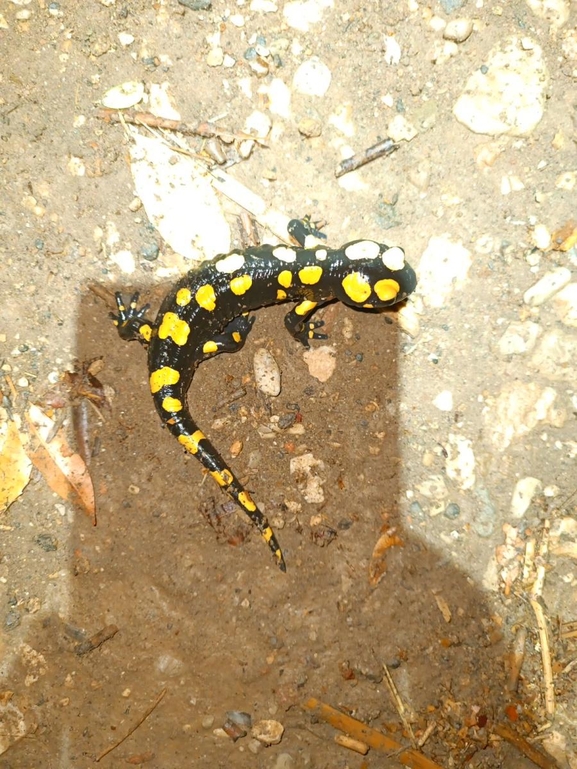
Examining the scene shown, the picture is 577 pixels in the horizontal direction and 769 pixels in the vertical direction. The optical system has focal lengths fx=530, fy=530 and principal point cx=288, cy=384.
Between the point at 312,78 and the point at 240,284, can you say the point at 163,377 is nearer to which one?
the point at 240,284

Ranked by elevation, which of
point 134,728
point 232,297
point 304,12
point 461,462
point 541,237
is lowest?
point 134,728

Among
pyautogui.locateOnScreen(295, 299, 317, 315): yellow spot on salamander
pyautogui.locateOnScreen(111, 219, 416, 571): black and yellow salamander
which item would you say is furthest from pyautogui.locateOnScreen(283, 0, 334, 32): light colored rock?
pyautogui.locateOnScreen(295, 299, 317, 315): yellow spot on salamander

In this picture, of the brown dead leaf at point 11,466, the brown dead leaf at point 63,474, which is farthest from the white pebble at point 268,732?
the brown dead leaf at point 11,466

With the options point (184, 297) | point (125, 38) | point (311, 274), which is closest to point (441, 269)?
point (311, 274)

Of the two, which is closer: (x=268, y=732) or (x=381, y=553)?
(x=268, y=732)

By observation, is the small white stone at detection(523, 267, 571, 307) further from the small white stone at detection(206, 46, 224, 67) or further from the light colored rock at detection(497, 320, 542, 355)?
the small white stone at detection(206, 46, 224, 67)

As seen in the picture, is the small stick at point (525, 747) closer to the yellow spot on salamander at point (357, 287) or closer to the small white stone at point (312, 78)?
the yellow spot on salamander at point (357, 287)

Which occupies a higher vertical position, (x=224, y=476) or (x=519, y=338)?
(x=519, y=338)
